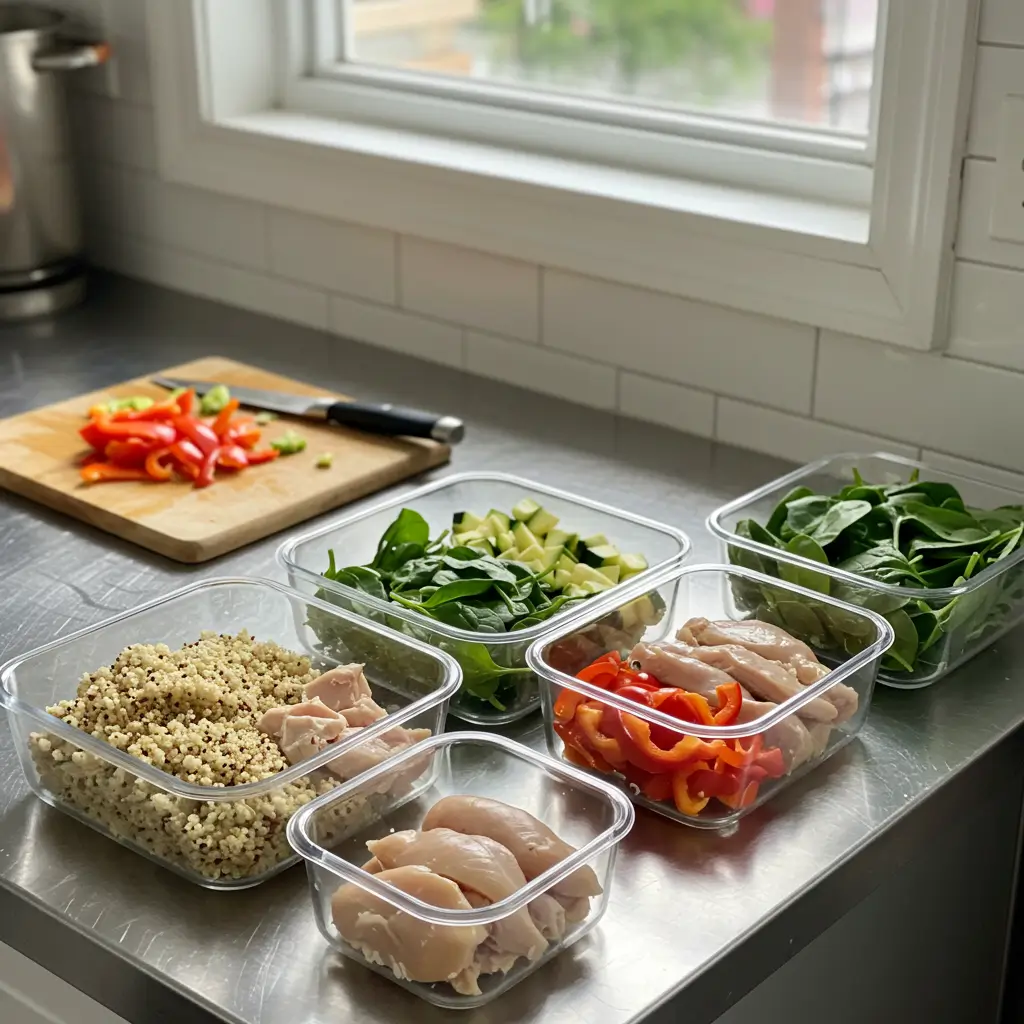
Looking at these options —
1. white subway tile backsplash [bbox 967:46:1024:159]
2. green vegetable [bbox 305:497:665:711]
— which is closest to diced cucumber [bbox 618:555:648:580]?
green vegetable [bbox 305:497:665:711]

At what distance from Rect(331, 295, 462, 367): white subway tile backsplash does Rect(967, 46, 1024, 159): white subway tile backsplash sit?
0.65m

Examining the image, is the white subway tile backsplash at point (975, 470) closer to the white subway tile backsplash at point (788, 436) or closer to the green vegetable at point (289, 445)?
the white subway tile backsplash at point (788, 436)

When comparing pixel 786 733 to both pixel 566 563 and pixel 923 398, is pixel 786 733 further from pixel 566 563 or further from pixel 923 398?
pixel 923 398

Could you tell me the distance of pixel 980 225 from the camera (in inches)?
49.8

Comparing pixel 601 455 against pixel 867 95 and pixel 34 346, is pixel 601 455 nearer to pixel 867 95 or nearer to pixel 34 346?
pixel 867 95

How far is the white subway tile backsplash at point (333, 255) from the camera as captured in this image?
177 centimetres

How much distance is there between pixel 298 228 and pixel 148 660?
978mm

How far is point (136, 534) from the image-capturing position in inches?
51.4

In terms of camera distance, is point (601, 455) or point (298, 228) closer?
point (601, 455)

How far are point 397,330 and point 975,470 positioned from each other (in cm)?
72

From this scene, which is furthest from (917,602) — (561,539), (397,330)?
(397,330)

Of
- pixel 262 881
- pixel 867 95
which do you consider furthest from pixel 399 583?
pixel 867 95

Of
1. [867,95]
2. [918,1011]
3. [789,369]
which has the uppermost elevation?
[867,95]

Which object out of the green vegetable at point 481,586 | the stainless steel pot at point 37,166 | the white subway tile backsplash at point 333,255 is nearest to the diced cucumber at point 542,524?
the green vegetable at point 481,586
